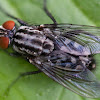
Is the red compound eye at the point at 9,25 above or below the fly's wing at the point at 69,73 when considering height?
above

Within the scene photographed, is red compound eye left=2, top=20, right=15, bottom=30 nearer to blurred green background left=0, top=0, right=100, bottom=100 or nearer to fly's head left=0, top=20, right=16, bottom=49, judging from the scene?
fly's head left=0, top=20, right=16, bottom=49

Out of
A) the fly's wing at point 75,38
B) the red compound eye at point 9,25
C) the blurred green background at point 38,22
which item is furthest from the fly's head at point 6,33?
the fly's wing at point 75,38

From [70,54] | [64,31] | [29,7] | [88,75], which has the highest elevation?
[29,7]

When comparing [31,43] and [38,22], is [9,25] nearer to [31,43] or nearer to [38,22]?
[31,43]

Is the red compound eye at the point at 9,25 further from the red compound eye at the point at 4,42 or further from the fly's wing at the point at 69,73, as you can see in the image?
the fly's wing at the point at 69,73

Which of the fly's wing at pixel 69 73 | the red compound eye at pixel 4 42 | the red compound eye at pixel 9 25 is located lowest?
the fly's wing at pixel 69 73

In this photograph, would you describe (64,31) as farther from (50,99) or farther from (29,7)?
(50,99)

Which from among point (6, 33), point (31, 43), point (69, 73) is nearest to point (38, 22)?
point (31, 43)

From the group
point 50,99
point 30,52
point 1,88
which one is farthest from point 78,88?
point 1,88
